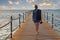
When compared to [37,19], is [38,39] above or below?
below

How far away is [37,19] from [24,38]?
1878 millimetres

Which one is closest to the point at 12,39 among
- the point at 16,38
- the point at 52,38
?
the point at 16,38

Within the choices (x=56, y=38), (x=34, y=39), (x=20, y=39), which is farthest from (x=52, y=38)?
(x=20, y=39)

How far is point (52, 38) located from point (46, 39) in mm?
501

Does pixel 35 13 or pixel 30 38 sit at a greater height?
pixel 35 13

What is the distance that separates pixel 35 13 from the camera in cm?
1358

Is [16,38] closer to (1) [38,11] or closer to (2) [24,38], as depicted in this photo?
(2) [24,38]

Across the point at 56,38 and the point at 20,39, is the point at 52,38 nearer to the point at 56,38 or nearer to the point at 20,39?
the point at 56,38

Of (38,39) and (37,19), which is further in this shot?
(37,19)

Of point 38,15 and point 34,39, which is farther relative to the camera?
point 38,15

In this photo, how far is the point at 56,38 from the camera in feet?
40.6

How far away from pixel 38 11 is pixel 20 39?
2.47 m

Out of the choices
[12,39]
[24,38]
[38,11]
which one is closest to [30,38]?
[24,38]

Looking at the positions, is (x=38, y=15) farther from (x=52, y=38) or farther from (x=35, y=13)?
(x=52, y=38)
